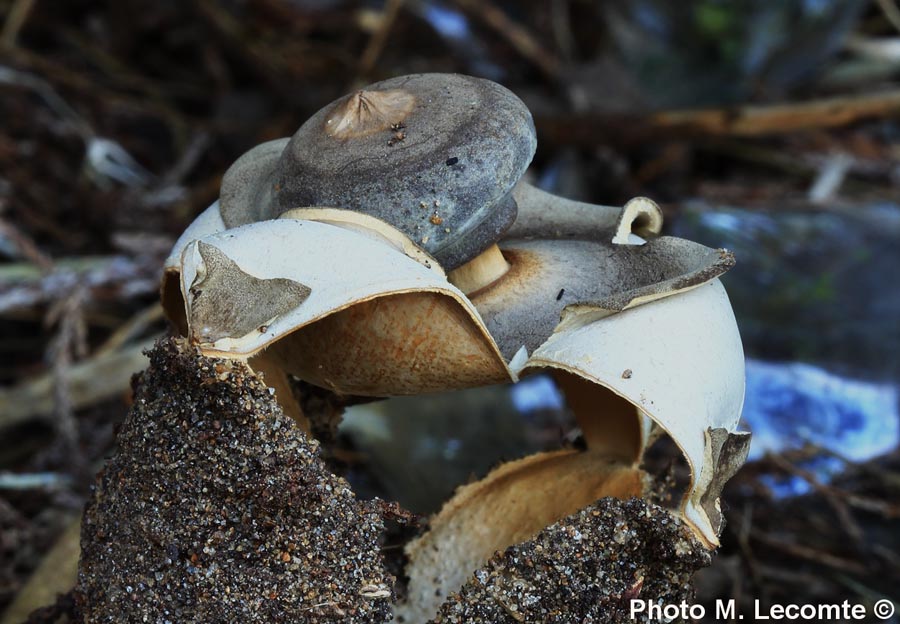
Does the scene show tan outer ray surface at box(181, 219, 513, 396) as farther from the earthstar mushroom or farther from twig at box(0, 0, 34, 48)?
twig at box(0, 0, 34, 48)

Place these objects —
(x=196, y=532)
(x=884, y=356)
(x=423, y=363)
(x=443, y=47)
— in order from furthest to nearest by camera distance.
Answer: (x=443, y=47), (x=884, y=356), (x=423, y=363), (x=196, y=532)

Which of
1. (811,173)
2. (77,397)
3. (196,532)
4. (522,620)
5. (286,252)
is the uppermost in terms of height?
(286,252)

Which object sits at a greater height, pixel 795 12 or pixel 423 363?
pixel 423 363

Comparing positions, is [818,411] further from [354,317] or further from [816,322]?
[354,317]

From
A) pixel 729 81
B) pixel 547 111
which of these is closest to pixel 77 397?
pixel 547 111

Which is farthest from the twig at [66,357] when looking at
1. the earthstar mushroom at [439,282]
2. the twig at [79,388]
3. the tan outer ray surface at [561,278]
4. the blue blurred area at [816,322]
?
the blue blurred area at [816,322]

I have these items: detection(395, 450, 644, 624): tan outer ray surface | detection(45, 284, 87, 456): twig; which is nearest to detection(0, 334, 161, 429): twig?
detection(45, 284, 87, 456): twig

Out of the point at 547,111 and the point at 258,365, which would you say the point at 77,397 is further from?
the point at 547,111
